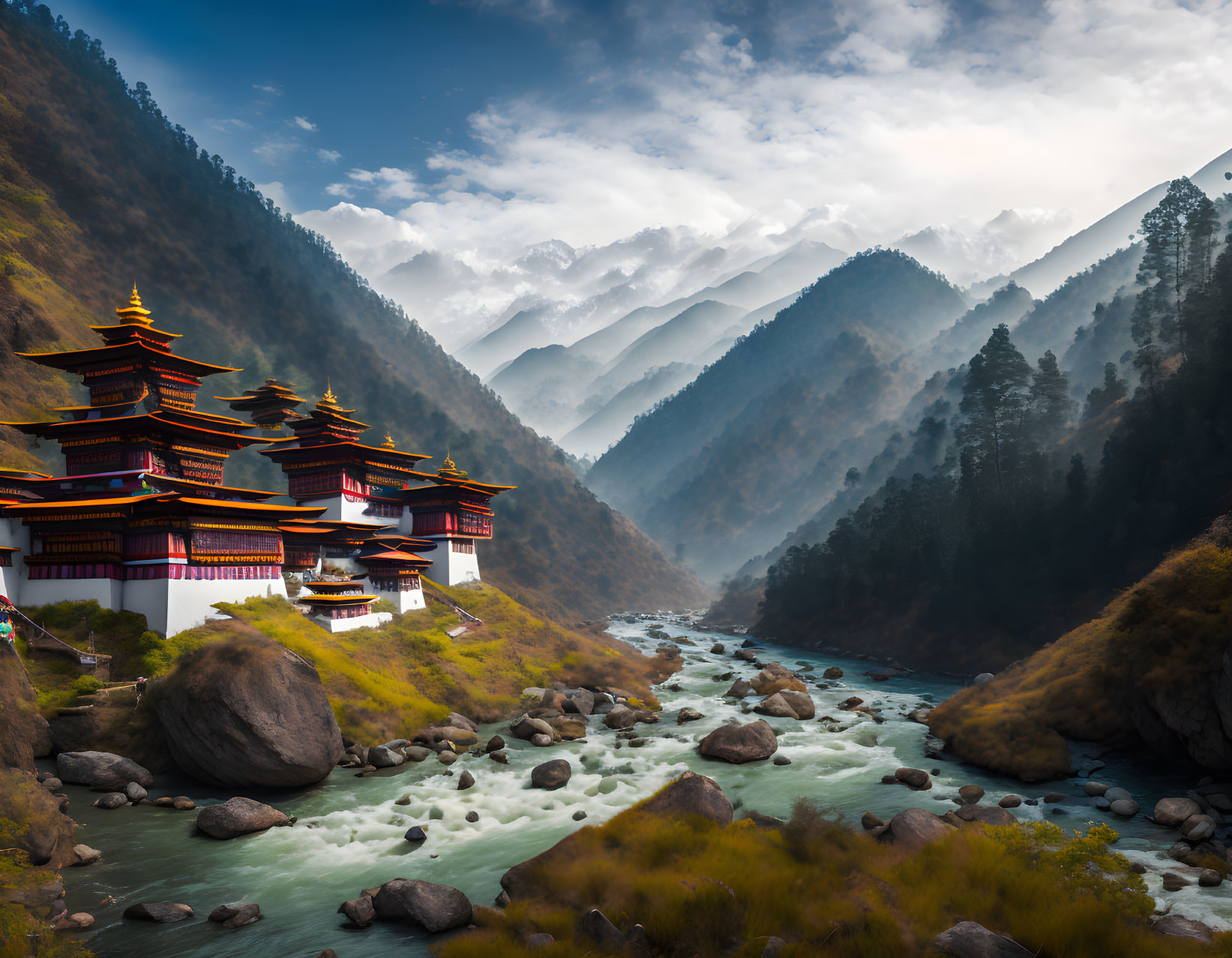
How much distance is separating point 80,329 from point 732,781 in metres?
73.2

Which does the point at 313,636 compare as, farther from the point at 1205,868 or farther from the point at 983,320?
the point at 983,320

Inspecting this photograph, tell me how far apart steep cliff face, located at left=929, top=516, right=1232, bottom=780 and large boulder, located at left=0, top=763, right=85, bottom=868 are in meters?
28.1

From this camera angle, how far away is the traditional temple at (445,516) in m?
52.6

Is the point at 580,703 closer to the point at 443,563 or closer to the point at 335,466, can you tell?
the point at 443,563

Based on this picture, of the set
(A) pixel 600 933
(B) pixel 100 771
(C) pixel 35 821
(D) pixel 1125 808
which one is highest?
(C) pixel 35 821

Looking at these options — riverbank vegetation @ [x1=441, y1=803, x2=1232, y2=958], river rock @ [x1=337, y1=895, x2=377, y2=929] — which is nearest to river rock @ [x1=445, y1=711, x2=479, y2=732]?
river rock @ [x1=337, y1=895, x2=377, y2=929]

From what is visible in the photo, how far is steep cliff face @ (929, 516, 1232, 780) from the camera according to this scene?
2223cm

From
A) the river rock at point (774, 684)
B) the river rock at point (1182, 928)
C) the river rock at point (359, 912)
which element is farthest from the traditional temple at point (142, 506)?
the river rock at point (1182, 928)

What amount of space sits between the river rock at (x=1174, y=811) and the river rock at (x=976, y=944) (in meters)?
10.8

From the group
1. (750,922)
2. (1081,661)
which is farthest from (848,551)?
(750,922)

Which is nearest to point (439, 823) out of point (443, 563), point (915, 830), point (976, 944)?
point (915, 830)

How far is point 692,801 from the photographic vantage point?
706 inches

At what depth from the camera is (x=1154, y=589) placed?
26609 mm

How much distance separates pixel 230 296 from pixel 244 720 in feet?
343
